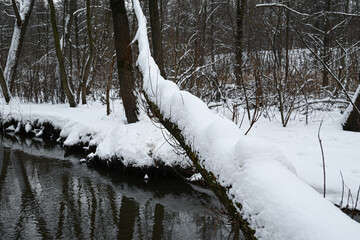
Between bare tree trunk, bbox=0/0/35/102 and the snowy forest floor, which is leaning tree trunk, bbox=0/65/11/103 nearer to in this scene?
bare tree trunk, bbox=0/0/35/102

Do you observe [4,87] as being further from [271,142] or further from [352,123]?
[352,123]

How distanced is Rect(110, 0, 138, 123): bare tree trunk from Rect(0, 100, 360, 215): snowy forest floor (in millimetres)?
406

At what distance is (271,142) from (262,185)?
3957 millimetres

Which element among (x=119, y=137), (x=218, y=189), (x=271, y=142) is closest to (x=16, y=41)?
(x=119, y=137)

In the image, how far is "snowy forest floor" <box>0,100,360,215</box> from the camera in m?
3.69

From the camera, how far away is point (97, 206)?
4.42 metres

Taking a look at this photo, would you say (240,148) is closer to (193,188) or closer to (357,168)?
(357,168)

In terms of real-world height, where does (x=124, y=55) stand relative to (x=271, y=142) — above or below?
above

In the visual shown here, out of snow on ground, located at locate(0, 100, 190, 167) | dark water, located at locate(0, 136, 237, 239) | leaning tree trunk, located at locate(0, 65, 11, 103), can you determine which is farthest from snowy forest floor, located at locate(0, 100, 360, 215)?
leaning tree trunk, located at locate(0, 65, 11, 103)

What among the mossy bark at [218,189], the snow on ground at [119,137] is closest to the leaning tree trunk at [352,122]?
the snow on ground at [119,137]

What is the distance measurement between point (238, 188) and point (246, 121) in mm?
6206

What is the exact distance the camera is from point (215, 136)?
2152 millimetres

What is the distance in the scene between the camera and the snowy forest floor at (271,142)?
12.1ft

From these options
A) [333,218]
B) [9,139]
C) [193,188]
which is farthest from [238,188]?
[9,139]
